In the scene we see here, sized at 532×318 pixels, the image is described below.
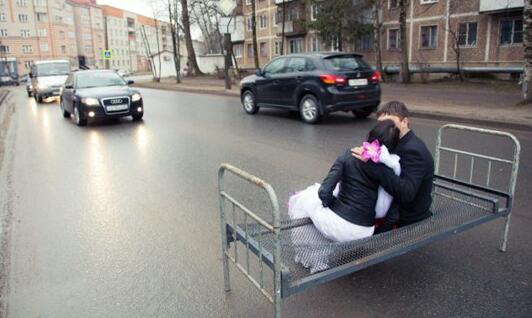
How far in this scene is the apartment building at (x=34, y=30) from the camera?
85.8m

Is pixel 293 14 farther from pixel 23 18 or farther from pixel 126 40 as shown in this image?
pixel 126 40

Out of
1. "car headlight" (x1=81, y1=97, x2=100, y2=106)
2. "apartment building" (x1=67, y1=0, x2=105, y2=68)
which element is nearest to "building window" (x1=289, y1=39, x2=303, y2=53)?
"car headlight" (x1=81, y1=97, x2=100, y2=106)

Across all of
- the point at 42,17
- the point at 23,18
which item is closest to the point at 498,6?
the point at 23,18

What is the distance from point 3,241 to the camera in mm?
4582

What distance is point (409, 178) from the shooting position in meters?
3.18

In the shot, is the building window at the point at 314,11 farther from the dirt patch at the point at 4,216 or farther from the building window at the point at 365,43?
the dirt patch at the point at 4,216

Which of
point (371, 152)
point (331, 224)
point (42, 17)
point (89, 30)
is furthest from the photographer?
point (89, 30)

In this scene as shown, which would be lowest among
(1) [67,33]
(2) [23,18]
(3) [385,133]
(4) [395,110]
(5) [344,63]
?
(3) [385,133]

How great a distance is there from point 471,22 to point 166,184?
92.3ft

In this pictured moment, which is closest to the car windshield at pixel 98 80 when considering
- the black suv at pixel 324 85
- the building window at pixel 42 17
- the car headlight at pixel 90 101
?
the car headlight at pixel 90 101

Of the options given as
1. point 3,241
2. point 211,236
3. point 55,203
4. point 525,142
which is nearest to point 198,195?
point 211,236

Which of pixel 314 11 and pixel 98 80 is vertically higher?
pixel 314 11

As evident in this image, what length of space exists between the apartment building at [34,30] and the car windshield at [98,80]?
83.1 metres

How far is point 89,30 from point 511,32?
3974 inches
